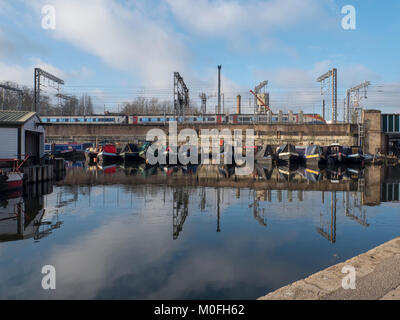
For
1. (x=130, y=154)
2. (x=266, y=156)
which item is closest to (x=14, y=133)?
(x=130, y=154)

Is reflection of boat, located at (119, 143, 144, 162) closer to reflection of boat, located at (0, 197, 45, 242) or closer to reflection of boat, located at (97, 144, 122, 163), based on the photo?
reflection of boat, located at (97, 144, 122, 163)

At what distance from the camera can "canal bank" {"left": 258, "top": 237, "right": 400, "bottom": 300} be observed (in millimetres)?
3951

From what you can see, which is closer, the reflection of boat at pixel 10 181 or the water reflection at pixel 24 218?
the water reflection at pixel 24 218

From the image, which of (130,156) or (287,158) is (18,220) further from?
(130,156)

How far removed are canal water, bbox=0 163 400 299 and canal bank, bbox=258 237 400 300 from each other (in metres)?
0.49

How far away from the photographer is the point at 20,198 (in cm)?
1279

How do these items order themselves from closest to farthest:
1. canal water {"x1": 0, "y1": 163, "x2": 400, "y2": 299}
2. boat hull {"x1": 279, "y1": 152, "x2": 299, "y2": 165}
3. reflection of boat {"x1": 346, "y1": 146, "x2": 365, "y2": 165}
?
canal water {"x1": 0, "y1": 163, "x2": 400, "y2": 299}
boat hull {"x1": 279, "y1": 152, "x2": 299, "y2": 165}
reflection of boat {"x1": 346, "y1": 146, "x2": 365, "y2": 165}

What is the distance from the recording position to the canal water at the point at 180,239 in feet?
16.5

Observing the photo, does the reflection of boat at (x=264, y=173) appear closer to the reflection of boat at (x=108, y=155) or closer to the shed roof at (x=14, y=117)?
the shed roof at (x=14, y=117)

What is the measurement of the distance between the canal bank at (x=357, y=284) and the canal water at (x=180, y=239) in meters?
0.49

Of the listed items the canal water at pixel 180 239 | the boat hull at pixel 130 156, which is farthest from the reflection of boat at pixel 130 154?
the canal water at pixel 180 239

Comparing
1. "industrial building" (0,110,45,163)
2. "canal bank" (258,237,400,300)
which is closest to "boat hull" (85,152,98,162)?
"industrial building" (0,110,45,163)
